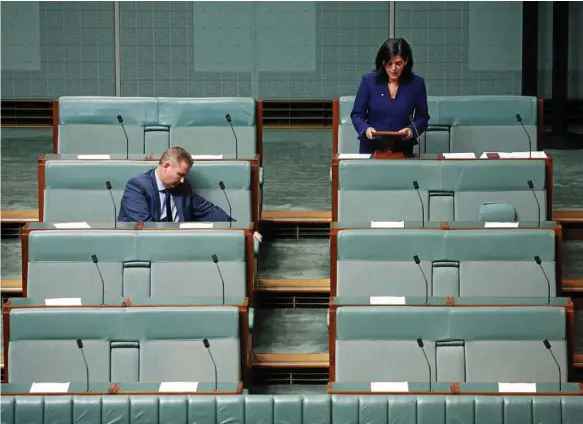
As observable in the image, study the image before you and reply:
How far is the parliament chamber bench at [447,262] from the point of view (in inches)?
78.8

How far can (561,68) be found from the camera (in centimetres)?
317

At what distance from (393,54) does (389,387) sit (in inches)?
29.3

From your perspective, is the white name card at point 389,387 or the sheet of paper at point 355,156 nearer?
the white name card at point 389,387

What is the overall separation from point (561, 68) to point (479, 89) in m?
0.23

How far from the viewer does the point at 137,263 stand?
1997 mm

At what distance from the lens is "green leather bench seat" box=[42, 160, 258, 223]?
2.20 metres

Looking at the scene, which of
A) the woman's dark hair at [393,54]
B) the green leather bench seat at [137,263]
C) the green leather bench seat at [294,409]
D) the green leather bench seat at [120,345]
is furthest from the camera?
the woman's dark hair at [393,54]

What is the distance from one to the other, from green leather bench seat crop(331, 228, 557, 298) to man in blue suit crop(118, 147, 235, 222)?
27 cm

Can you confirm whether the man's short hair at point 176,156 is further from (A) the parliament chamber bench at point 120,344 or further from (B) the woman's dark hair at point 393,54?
(B) the woman's dark hair at point 393,54

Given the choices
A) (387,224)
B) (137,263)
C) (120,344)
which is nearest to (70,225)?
(137,263)

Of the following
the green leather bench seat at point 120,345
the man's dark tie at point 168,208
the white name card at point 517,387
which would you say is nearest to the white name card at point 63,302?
the green leather bench seat at point 120,345

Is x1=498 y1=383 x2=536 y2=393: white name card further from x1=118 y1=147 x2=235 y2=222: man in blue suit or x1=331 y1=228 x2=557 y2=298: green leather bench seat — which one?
x1=118 y1=147 x2=235 y2=222: man in blue suit

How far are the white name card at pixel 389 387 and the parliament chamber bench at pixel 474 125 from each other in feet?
2.52

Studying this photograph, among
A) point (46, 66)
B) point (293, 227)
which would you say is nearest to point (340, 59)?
point (46, 66)
